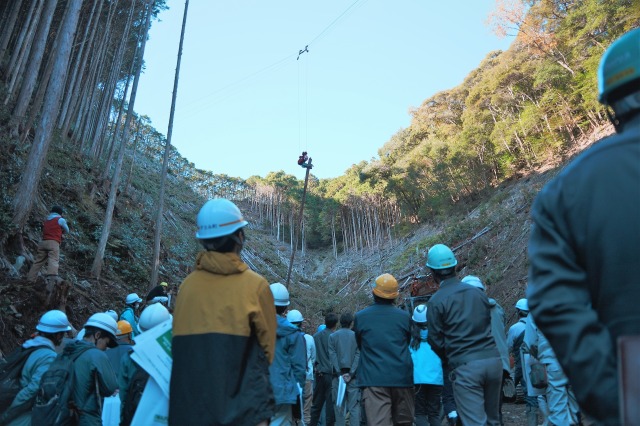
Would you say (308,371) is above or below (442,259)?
below

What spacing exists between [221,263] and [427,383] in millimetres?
4187

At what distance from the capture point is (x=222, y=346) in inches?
91.8

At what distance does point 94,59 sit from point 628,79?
2571cm

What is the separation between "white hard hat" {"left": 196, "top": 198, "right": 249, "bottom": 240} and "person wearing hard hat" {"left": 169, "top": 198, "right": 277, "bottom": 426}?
0.03 metres

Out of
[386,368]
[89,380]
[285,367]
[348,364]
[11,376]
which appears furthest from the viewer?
[348,364]

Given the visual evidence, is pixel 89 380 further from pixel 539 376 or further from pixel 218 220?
pixel 539 376

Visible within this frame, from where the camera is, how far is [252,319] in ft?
7.84

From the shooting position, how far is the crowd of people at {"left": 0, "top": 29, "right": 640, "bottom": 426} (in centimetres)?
120

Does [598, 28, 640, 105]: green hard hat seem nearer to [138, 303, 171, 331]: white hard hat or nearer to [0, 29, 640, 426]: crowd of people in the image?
[0, 29, 640, 426]: crowd of people

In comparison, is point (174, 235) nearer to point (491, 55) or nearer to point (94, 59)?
point (94, 59)

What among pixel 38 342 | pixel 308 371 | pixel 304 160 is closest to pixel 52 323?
pixel 38 342

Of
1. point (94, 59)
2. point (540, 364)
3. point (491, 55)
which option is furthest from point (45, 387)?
point (491, 55)

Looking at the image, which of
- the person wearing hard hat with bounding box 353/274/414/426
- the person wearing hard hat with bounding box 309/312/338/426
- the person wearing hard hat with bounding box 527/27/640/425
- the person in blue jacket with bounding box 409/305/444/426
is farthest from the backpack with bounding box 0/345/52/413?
the person wearing hard hat with bounding box 309/312/338/426

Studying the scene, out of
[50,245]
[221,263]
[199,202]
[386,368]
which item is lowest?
[386,368]
